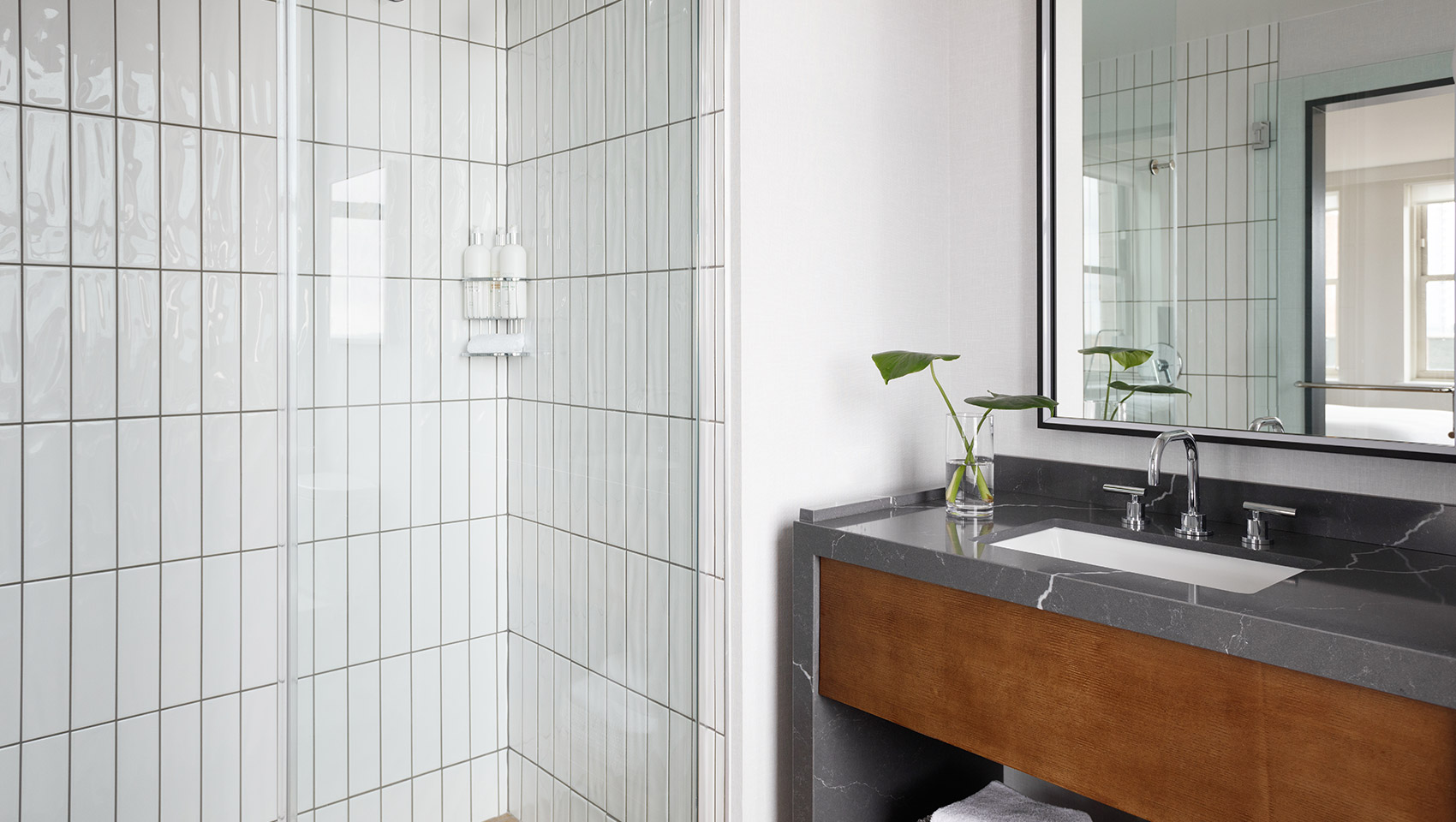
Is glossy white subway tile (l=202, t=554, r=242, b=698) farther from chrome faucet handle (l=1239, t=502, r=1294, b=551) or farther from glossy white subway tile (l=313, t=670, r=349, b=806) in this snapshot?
chrome faucet handle (l=1239, t=502, r=1294, b=551)

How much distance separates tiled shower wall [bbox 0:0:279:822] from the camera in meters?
1.43

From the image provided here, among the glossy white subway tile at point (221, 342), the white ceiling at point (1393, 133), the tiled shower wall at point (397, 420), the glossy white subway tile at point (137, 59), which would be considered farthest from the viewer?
the glossy white subway tile at point (221, 342)

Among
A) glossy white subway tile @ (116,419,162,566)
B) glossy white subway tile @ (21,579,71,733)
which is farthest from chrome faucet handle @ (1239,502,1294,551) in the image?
glossy white subway tile @ (21,579,71,733)

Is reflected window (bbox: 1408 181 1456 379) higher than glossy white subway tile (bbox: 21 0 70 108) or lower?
lower

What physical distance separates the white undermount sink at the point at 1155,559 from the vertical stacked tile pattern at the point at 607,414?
1.89 ft

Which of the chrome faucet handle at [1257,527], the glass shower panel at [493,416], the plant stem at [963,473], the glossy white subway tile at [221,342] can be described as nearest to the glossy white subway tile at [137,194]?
the glossy white subway tile at [221,342]

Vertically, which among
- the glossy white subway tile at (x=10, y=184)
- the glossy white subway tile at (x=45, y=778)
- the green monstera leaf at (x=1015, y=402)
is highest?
the glossy white subway tile at (x=10, y=184)

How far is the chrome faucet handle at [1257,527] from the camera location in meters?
1.33

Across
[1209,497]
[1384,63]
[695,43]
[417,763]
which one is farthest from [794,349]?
[1384,63]

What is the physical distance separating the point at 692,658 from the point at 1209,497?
97 cm

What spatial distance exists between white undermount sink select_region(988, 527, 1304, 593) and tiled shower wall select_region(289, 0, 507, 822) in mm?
848

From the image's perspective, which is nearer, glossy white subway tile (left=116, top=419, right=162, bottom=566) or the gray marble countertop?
the gray marble countertop

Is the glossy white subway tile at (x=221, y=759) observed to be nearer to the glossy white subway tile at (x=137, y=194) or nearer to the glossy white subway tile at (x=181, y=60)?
the glossy white subway tile at (x=137, y=194)

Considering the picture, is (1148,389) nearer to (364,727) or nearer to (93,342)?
(364,727)
